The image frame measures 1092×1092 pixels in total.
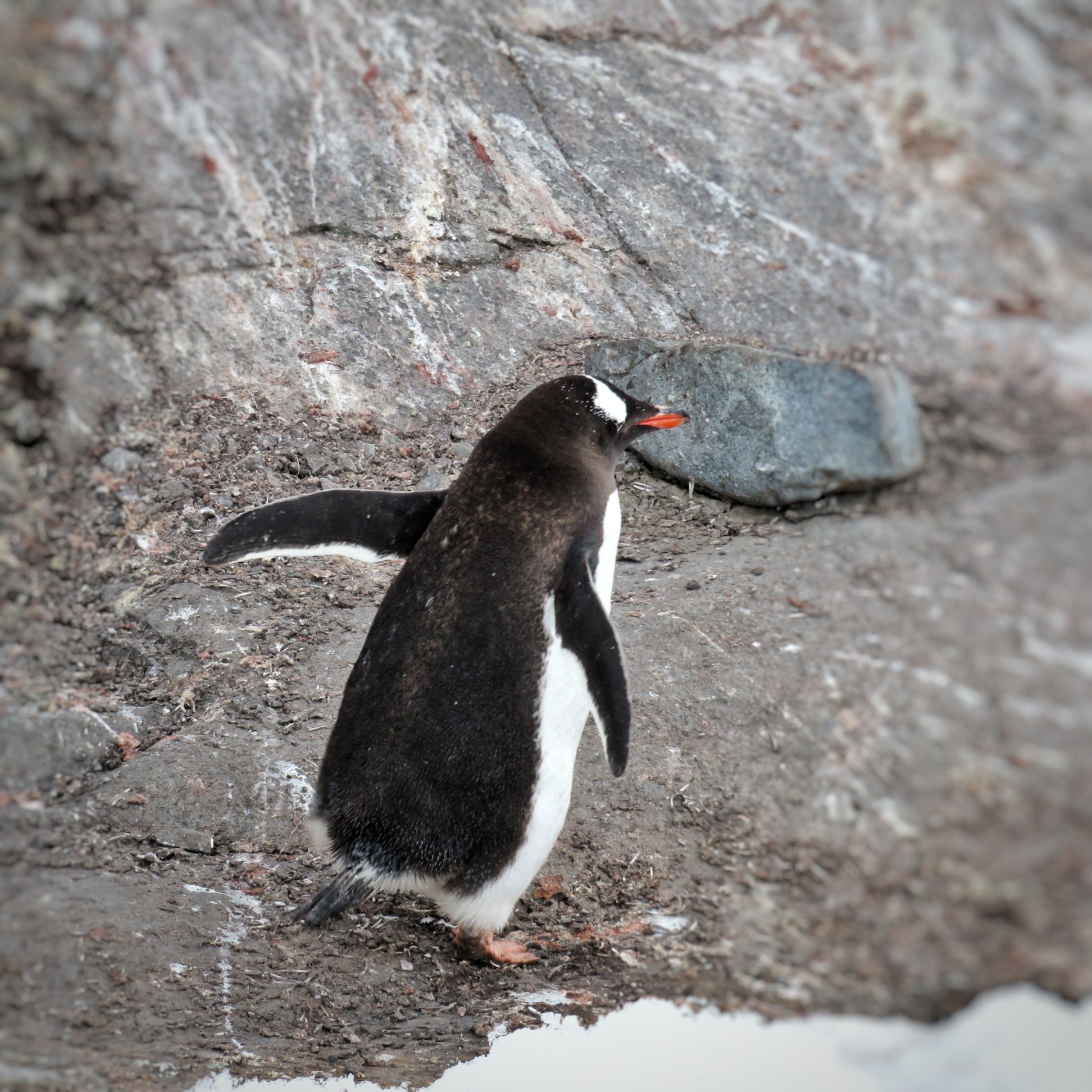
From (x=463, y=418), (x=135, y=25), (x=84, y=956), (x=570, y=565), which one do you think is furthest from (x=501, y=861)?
(x=135, y=25)

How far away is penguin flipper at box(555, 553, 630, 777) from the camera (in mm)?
1616

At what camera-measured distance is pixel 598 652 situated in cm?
166

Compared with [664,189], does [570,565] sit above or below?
below

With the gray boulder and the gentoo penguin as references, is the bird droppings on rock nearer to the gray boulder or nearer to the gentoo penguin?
the gentoo penguin

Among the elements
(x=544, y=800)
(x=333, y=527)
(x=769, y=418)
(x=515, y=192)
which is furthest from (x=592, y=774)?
(x=515, y=192)

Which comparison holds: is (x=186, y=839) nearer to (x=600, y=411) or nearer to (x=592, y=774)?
(x=592, y=774)

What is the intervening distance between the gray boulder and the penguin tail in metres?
1.23

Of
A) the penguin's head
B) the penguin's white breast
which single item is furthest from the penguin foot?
the penguin's head

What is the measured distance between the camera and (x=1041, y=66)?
1.34 metres

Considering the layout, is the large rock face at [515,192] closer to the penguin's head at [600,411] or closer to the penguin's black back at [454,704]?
the penguin's head at [600,411]

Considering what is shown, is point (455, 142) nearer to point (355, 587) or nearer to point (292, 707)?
point (355, 587)

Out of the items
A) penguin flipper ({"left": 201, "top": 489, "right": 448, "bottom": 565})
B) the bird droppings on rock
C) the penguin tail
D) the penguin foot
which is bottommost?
the bird droppings on rock

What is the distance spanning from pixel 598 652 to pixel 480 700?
8.9 inches

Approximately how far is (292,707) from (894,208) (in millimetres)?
1713
